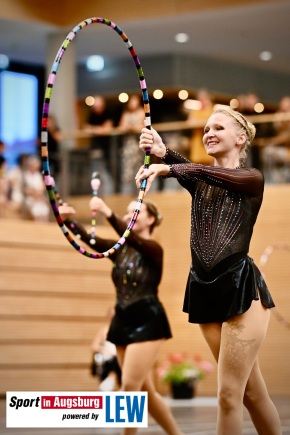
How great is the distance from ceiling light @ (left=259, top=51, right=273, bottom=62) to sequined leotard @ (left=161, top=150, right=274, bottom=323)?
14.9 meters

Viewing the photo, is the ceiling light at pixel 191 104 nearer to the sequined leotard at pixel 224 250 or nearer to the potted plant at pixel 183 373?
the potted plant at pixel 183 373

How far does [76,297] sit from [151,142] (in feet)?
31.1

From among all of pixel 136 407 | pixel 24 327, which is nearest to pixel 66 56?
pixel 24 327

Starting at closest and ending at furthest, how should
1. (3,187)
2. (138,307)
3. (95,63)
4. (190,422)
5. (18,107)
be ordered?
(138,307), (190,422), (3,187), (18,107), (95,63)

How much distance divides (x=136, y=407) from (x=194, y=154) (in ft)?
27.8

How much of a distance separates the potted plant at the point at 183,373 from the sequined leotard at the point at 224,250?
844 centimetres

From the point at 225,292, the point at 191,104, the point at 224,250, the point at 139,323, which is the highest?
the point at 191,104

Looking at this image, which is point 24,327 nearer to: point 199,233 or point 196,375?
point 196,375

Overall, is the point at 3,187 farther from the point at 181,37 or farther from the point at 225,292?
the point at 225,292

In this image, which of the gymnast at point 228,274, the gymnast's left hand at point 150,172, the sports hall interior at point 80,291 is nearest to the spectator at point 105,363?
the sports hall interior at point 80,291

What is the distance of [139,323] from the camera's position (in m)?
7.54

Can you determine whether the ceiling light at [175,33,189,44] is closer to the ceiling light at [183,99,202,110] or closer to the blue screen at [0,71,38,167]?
the ceiling light at [183,99,202,110]

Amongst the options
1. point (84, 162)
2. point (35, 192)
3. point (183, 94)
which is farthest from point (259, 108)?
point (35, 192)

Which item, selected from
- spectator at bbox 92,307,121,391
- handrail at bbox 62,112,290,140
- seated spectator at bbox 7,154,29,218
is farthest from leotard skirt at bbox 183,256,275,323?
handrail at bbox 62,112,290,140
